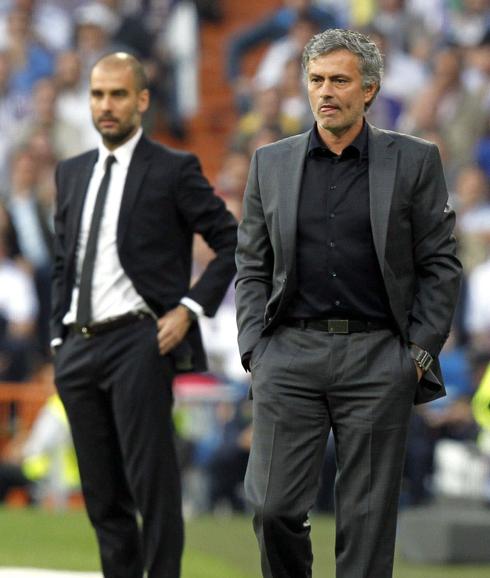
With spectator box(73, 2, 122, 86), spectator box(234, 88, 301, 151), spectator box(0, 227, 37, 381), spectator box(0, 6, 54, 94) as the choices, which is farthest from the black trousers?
spectator box(0, 6, 54, 94)

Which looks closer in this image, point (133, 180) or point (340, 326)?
point (340, 326)

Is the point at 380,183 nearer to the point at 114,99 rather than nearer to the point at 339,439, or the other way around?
the point at 339,439

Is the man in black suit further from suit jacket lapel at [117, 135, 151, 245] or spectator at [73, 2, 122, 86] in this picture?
spectator at [73, 2, 122, 86]

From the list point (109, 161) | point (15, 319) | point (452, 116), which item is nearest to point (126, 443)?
point (109, 161)

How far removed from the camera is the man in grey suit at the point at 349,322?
18.4 feet

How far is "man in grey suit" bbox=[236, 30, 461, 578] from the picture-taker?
18.4 ft

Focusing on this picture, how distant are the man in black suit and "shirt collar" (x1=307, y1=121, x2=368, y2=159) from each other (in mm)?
Answer: 1367

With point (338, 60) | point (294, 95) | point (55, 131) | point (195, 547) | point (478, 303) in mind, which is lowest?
point (195, 547)

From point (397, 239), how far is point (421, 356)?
40 cm

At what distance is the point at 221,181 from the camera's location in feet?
54.2

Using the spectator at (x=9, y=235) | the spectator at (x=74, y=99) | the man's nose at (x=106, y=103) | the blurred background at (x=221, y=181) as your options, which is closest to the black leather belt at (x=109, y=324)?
the man's nose at (x=106, y=103)

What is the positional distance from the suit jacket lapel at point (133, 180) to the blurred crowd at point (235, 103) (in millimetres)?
6661

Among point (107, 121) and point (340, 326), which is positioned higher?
point (107, 121)

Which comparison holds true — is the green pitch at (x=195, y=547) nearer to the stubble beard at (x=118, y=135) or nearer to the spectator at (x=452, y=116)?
the stubble beard at (x=118, y=135)
